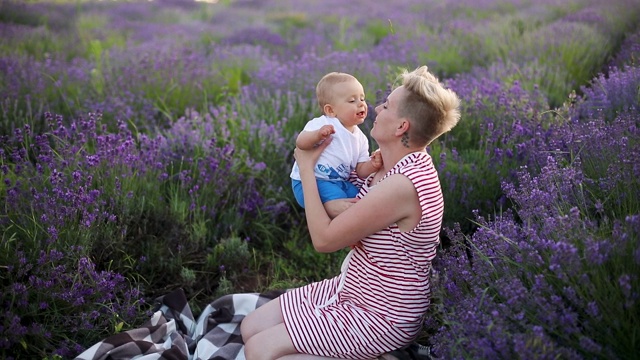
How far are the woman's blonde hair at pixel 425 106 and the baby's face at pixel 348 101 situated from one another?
0.70ft

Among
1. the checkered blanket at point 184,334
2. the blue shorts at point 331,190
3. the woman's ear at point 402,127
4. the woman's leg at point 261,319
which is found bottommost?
the checkered blanket at point 184,334

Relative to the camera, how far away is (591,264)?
80.6 inches

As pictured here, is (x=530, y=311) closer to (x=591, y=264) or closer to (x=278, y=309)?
(x=591, y=264)

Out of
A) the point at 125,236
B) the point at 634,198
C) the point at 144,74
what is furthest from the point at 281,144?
the point at 634,198

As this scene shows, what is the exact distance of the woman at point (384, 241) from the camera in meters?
2.42

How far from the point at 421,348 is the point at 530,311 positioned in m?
0.71

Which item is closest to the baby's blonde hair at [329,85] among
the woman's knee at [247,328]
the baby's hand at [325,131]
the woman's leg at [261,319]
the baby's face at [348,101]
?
the baby's face at [348,101]

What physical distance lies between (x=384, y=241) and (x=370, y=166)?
0.37 meters

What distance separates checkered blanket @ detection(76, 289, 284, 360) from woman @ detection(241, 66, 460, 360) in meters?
0.33

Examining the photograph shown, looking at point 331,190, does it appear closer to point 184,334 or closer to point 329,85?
point 329,85

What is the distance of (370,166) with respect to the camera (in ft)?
9.02

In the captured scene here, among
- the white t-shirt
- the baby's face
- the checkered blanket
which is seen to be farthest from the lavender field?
the baby's face

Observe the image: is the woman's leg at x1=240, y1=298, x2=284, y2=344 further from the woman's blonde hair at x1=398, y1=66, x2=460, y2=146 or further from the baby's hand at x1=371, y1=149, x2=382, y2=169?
the woman's blonde hair at x1=398, y1=66, x2=460, y2=146

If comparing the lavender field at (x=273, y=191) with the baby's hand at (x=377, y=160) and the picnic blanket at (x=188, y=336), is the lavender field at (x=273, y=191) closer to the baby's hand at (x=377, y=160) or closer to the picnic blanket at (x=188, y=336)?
the picnic blanket at (x=188, y=336)
